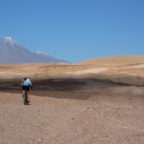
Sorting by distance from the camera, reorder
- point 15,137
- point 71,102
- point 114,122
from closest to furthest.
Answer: point 15,137 → point 114,122 → point 71,102

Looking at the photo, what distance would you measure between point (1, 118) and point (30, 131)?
183 centimetres

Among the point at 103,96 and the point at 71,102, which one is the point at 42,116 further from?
the point at 103,96

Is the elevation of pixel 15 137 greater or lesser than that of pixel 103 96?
lesser

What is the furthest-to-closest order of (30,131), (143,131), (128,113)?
(128,113), (143,131), (30,131)

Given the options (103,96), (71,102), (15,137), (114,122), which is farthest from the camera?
(103,96)

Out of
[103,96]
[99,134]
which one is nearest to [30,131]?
[99,134]

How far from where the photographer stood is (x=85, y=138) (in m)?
14.9

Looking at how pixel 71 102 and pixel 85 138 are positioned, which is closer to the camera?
pixel 85 138

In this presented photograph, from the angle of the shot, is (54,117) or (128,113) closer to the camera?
(54,117)

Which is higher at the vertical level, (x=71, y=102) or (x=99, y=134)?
(x=71, y=102)

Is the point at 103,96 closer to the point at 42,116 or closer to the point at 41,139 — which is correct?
the point at 42,116

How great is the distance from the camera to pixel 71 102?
27.1m

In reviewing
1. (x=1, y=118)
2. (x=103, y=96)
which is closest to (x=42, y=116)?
(x=1, y=118)

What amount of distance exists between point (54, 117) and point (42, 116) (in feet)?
1.59
